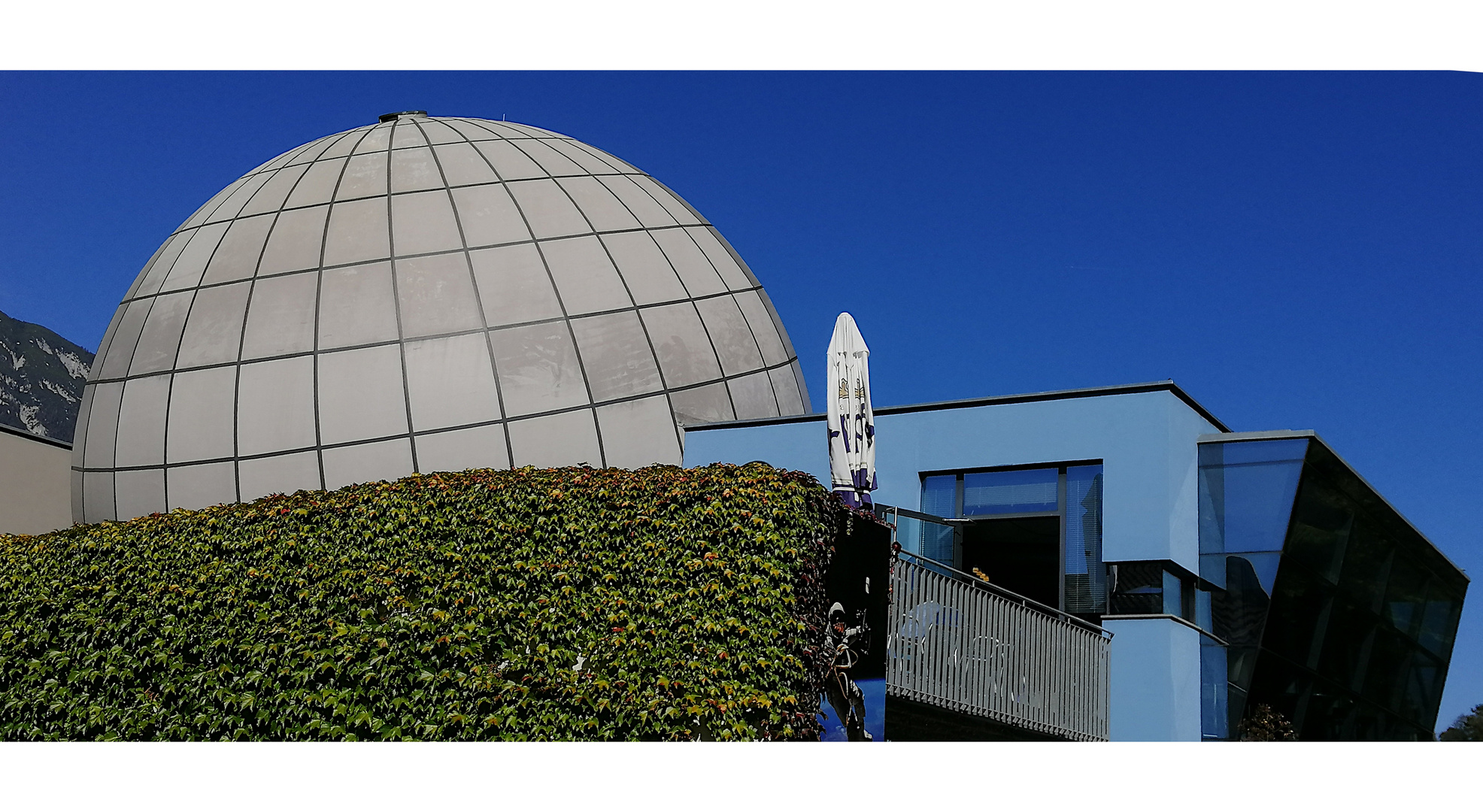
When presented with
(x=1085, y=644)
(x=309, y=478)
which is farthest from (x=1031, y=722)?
(x=309, y=478)

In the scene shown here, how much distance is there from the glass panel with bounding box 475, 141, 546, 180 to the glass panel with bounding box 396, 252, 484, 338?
1917 millimetres

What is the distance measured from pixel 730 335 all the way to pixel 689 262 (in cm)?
113

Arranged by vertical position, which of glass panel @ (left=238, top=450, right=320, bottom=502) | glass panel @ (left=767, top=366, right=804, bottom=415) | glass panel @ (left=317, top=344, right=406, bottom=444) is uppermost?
glass panel @ (left=767, top=366, right=804, bottom=415)

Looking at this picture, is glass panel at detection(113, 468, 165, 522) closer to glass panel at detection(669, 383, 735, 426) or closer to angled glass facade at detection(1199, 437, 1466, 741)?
glass panel at detection(669, 383, 735, 426)

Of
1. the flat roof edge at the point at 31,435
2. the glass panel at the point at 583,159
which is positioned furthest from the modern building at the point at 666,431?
the flat roof edge at the point at 31,435

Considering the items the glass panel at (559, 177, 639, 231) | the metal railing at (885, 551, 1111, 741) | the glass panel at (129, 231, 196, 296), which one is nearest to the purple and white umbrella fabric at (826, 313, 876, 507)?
the metal railing at (885, 551, 1111, 741)

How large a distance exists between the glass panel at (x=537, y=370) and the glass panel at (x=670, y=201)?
11.9 feet

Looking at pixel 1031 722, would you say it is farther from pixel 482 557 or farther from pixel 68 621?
pixel 68 621

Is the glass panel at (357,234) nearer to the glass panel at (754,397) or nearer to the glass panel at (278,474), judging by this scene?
the glass panel at (278,474)

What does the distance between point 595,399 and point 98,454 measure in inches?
260

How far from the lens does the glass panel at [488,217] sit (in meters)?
15.5

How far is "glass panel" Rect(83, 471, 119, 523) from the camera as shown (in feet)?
52.2

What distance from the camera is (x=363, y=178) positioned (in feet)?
54.3

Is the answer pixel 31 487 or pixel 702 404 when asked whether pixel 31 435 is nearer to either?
pixel 31 487
